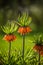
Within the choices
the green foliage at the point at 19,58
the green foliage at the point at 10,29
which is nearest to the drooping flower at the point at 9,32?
the green foliage at the point at 10,29

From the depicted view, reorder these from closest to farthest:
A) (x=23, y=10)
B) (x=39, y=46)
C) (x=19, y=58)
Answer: (x=39, y=46)
(x=19, y=58)
(x=23, y=10)

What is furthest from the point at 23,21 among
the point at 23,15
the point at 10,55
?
the point at 10,55

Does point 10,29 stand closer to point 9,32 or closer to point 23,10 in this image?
point 9,32

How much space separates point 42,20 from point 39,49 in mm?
316

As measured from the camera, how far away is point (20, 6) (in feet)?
4.55

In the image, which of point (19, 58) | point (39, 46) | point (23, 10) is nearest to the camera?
point (39, 46)

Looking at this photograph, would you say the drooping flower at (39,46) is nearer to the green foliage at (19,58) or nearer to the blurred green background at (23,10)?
the green foliage at (19,58)

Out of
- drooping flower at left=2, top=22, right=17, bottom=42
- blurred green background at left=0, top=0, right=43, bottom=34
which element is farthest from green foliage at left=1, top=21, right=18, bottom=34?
blurred green background at left=0, top=0, right=43, bottom=34

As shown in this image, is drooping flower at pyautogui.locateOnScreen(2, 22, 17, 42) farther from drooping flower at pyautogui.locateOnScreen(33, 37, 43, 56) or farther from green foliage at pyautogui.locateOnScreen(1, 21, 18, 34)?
drooping flower at pyautogui.locateOnScreen(33, 37, 43, 56)

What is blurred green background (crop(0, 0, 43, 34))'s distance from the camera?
138 centimetres

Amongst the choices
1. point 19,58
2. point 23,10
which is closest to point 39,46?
point 19,58

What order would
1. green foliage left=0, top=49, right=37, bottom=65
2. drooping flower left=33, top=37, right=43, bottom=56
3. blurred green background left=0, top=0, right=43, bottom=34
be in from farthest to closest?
blurred green background left=0, top=0, right=43, bottom=34
green foliage left=0, top=49, right=37, bottom=65
drooping flower left=33, top=37, right=43, bottom=56

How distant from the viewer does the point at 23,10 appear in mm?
1377

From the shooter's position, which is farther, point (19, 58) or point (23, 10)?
point (23, 10)
